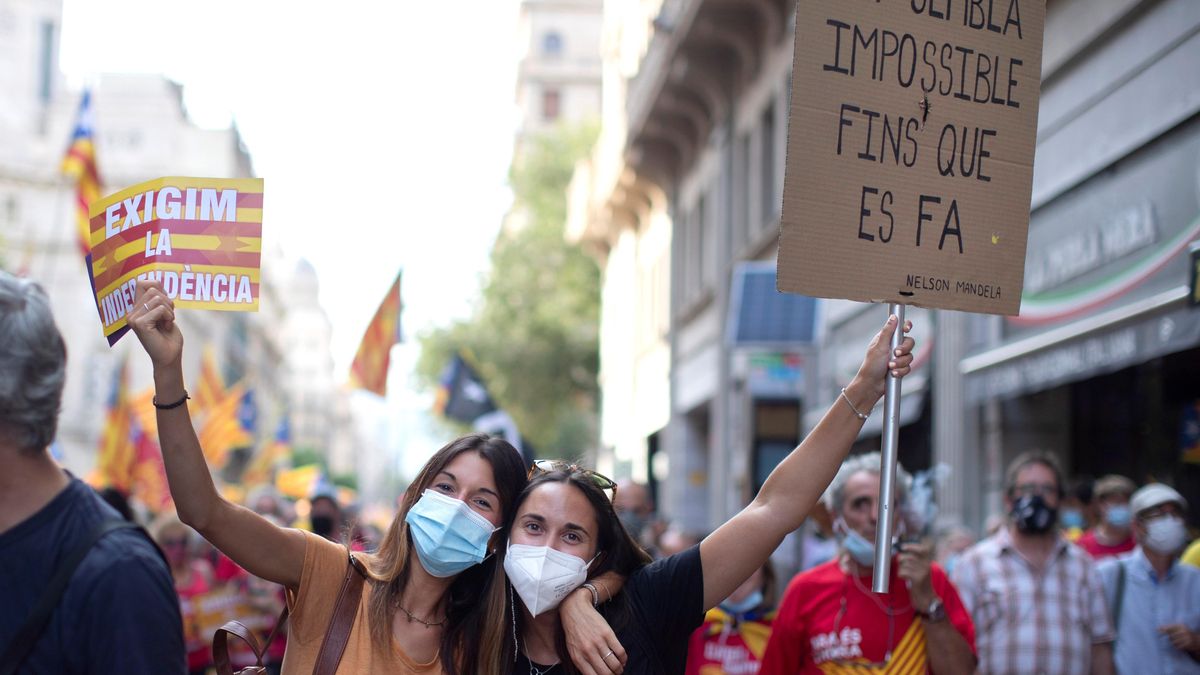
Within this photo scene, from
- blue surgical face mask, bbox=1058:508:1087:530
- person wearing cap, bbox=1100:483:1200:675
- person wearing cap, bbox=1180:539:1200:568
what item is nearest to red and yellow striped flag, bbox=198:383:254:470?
blue surgical face mask, bbox=1058:508:1087:530

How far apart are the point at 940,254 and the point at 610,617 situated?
4.55 ft

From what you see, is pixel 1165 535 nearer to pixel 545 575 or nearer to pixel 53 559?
pixel 545 575

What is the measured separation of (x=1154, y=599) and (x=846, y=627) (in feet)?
8.26

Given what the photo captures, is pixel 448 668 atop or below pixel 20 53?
below

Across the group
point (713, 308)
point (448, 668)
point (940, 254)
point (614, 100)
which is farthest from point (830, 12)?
point (614, 100)

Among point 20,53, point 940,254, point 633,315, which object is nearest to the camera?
point 940,254

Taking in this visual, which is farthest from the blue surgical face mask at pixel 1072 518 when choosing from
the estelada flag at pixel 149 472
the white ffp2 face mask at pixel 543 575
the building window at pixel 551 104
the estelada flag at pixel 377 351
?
the building window at pixel 551 104

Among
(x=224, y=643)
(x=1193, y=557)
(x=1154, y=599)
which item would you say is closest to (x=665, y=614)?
(x=224, y=643)

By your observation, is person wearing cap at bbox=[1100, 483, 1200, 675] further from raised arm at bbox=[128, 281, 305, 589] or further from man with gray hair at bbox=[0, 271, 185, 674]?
man with gray hair at bbox=[0, 271, 185, 674]

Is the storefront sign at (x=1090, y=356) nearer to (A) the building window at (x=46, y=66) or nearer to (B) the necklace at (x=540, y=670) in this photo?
(B) the necklace at (x=540, y=670)

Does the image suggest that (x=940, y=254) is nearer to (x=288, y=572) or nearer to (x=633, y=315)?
(x=288, y=572)

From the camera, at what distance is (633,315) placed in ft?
129

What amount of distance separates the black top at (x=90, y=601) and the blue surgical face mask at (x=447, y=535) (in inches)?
44.1

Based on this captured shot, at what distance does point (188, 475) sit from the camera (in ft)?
12.0
